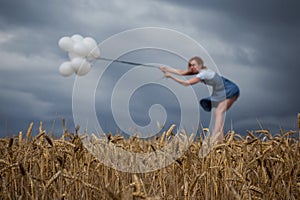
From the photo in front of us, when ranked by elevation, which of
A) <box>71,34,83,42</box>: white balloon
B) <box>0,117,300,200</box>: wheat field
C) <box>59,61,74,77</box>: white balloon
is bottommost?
<box>0,117,300,200</box>: wheat field

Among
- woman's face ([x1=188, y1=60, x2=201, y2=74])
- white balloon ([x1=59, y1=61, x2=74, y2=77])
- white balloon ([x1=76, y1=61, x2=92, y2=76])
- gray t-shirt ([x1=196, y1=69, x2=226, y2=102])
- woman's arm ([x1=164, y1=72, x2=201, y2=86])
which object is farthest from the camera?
woman's face ([x1=188, y1=60, x2=201, y2=74])

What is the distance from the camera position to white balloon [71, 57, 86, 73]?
5998mm

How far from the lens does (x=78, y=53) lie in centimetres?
609

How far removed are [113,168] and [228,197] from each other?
101 centimetres

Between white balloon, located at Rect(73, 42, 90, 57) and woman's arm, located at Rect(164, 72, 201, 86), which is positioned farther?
woman's arm, located at Rect(164, 72, 201, 86)

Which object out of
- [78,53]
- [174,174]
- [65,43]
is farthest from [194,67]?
[174,174]

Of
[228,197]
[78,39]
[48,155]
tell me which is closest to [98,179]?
[48,155]

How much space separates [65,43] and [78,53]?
24 centimetres

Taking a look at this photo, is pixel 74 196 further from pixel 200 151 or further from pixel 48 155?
pixel 200 151

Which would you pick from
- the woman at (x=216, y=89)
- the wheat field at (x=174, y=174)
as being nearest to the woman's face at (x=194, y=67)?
the woman at (x=216, y=89)

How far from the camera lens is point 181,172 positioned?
11.3 feet

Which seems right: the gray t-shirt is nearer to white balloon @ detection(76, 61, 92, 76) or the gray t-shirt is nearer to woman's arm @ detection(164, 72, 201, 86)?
woman's arm @ detection(164, 72, 201, 86)

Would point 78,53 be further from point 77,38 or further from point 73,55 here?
point 77,38

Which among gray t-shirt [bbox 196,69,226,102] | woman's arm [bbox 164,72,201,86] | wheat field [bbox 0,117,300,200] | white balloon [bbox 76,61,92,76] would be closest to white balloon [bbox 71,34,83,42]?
white balloon [bbox 76,61,92,76]
